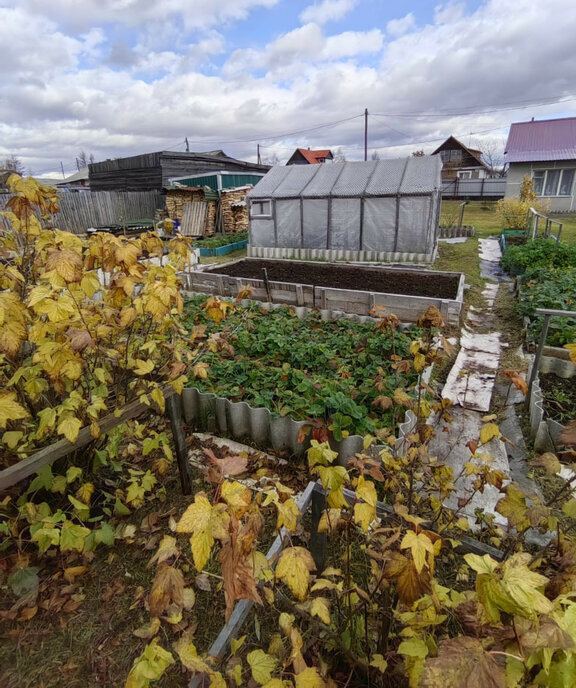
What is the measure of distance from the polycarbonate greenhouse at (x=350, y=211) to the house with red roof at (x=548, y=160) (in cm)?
1371

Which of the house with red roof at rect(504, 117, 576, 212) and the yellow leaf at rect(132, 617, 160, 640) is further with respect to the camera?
the house with red roof at rect(504, 117, 576, 212)

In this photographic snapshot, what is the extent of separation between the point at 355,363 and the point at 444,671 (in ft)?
12.3

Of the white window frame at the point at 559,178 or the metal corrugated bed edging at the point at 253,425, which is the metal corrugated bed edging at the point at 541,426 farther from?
the white window frame at the point at 559,178

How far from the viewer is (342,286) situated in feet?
27.2

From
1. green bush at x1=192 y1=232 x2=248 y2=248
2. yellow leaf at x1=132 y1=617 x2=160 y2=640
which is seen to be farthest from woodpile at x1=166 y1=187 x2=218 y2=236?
yellow leaf at x1=132 y1=617 x2=160 y2=640

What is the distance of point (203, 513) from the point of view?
1.02 metres

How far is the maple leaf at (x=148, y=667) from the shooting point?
3.39 feet

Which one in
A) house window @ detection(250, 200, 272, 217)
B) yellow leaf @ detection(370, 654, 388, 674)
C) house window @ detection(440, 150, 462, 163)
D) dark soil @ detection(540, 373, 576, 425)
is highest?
house window @ detection(440, 150, 462, 163)

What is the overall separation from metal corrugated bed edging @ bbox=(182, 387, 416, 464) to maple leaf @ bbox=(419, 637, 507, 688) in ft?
6.95

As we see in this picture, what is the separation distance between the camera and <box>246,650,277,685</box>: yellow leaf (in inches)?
45.4

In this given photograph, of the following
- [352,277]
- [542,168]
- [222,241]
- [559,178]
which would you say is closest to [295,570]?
[352,277]

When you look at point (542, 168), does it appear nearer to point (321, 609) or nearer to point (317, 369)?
point (317, 369)

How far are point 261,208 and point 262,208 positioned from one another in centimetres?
3

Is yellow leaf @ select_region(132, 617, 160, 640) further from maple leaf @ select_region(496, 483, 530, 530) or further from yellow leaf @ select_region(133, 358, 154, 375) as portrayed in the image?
maple leaf @ select_region(496, 483, 530, 530)
